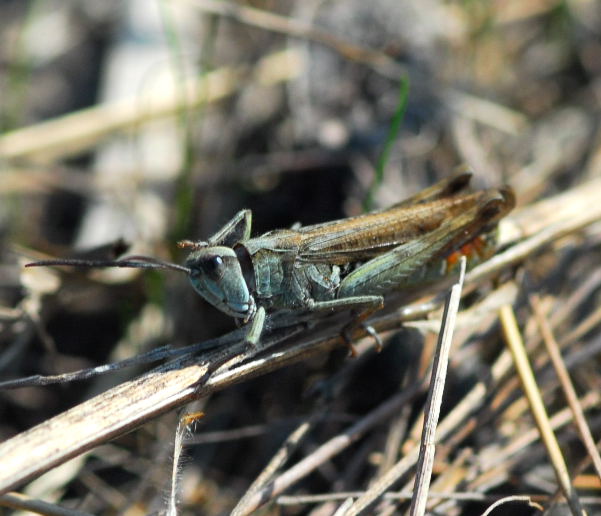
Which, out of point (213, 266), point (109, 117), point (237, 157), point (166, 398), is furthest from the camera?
point (237, 157)

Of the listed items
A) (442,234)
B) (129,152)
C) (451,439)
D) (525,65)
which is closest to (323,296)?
(442,234)

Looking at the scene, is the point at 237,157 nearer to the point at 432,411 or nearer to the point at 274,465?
the point at 274,465

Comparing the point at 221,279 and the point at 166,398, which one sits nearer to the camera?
the point at 166,398

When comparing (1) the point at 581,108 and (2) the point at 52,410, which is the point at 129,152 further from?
(1) the point at 581,108

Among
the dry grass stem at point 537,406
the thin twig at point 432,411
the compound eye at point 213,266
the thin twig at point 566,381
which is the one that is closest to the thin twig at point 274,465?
the thin twig at point 432,411

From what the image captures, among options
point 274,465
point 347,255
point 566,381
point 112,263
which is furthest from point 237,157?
point 566,381

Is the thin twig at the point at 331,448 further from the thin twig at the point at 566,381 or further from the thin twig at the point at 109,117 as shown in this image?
the thin twig at the point at 109,117

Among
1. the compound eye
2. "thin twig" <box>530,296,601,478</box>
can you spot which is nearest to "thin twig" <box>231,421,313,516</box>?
the compound eye
